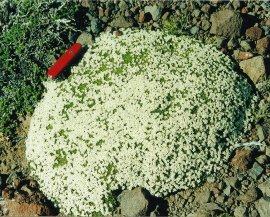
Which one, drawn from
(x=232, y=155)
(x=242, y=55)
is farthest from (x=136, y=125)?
(x=242, y=55)

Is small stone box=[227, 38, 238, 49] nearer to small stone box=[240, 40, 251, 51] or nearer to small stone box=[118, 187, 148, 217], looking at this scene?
small stone box=[240, 40, 251, 51]

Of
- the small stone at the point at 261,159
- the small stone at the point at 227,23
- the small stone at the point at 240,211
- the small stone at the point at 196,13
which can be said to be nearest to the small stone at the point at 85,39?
the small stone at the point at 196,13

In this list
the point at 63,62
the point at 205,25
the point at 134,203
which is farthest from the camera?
the point at 205,25

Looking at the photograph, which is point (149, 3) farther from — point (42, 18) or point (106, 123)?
point (106, 123)

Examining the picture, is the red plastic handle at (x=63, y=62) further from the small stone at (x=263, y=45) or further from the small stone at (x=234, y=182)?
the small stone at (x=234, y=182)

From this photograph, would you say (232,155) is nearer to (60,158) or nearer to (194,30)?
(194,30)

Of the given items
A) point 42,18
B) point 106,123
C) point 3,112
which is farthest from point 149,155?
point 42,18
